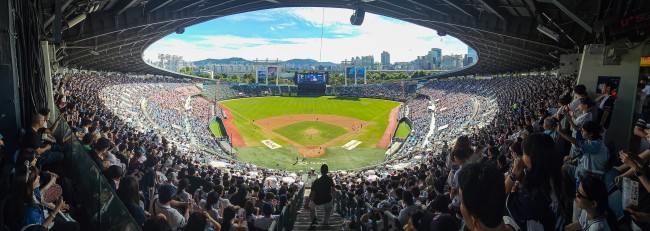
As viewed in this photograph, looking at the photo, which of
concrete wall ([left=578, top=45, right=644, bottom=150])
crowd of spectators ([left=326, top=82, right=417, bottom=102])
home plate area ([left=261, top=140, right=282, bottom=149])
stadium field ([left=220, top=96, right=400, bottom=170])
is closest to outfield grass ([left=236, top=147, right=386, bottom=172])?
stadium field ([left=220, top=96, right=400, bottom=170])

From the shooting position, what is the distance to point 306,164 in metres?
30.9

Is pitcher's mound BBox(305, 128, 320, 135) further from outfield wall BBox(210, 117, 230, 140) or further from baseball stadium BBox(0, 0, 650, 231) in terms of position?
baseball stadium BBox(0, 0, 650, 231)

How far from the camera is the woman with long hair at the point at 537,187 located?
323cm

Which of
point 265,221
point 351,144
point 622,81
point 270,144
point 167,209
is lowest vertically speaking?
point 270,144

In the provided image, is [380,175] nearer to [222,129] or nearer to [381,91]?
[222,129]

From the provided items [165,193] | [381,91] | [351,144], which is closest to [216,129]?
[351,144]

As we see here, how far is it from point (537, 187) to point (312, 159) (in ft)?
96.8

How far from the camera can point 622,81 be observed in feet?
29.3

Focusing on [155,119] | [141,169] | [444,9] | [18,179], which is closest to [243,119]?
[155,119]

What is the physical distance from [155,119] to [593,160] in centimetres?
3573

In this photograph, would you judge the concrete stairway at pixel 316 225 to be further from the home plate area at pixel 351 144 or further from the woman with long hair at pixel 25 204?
the home plate area at pixel 351 144

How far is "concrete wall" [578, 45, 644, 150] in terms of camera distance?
26.6 feet

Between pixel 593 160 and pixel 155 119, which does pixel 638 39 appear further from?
pixel 155 119

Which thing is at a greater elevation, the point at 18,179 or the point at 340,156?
the point at 18,179
